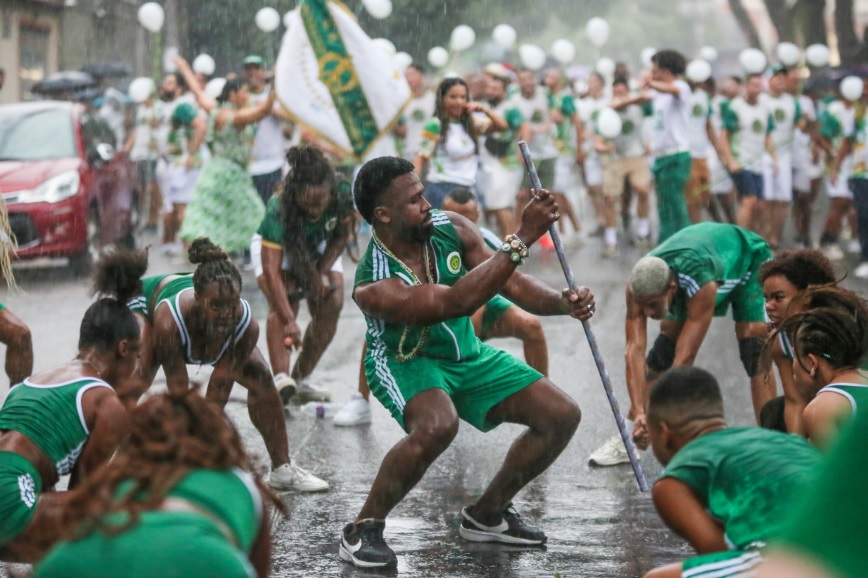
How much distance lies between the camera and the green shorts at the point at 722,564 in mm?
3340

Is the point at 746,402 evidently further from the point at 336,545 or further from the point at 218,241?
the point at 218,241

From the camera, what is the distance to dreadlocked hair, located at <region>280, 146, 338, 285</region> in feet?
24.8

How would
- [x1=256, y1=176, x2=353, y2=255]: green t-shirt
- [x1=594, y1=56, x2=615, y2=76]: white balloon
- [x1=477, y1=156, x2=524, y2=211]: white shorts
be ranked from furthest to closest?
1. [x1=594, y1=56, x2=615, y2=76]: white balloon
2. [x1=477, y1=156, x2=524, y2=211]: white shorts
3. [x1=256, y1=176, x2=353, y2=255]: green t-shirt

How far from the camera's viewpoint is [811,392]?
4758 millimetres

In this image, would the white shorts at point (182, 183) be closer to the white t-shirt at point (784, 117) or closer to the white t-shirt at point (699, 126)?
the white t-shirt at point (699, 126)

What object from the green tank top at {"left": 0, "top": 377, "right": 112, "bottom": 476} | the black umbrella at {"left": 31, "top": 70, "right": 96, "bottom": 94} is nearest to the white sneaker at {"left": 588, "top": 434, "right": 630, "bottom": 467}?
the green tank top at {"left": 0, "top": 377, "right": 112, "bottom": 476}

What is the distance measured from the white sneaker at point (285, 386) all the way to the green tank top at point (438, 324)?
7.91 feet

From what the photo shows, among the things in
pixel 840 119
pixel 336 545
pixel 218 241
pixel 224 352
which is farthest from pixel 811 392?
pixel 840 119

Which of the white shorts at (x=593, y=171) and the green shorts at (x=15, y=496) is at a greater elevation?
the green shorts at (x=15, y=496)

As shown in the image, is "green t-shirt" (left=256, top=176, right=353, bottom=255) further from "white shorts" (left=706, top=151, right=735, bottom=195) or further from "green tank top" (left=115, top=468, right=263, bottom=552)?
"white shorts" (left=706, top=151, right=735, bottom=195)

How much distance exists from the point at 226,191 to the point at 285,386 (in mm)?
5029

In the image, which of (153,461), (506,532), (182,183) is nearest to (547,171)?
(182,183)

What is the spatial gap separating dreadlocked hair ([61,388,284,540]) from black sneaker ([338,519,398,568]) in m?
2.14

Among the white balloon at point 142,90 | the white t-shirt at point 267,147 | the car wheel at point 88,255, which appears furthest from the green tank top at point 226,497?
the white balloon at point 142,90
